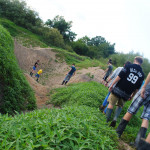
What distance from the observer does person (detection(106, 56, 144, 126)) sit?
12.6 ft

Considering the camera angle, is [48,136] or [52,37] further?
[52,37]

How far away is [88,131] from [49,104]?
193 inches

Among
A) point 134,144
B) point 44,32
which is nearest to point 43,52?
point 44,32

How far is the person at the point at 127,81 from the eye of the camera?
3.86 metres

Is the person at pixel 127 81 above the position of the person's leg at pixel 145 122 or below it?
above

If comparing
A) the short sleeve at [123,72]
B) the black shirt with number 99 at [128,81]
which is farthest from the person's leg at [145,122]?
the short sleeve at [123,72]

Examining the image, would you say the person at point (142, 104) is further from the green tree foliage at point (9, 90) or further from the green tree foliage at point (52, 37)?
the green tree foliage at point (52, 37)

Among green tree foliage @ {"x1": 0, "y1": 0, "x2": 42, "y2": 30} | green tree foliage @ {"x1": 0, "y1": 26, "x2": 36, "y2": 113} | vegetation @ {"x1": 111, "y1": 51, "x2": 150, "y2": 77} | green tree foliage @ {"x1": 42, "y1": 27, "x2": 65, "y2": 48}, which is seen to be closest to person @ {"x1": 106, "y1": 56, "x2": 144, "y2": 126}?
green tree foliage @ {"x1": 0, "y1": 26, "x2": 36, "y2": 113}

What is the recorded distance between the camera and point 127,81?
12.9 ft

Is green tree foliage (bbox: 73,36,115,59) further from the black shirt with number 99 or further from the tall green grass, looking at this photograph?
the tall green grass

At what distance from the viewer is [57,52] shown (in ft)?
74.2

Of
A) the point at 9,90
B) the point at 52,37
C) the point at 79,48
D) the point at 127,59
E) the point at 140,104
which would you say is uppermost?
the point at 127,59

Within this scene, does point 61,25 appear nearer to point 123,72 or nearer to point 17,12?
point 17,12

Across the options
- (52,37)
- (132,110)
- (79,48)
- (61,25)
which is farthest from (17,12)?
(132,110)
